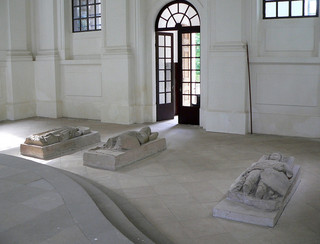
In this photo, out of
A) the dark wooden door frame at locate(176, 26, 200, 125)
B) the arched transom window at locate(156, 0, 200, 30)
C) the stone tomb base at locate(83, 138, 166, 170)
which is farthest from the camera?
the dark wooden door frame at locate(176, 26, 200, 125)

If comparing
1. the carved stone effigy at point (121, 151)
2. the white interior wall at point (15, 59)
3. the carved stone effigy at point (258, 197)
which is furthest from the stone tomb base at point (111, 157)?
the white interior wall at point (15, 59)

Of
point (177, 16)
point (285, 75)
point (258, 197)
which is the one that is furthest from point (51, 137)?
point (285, 75)

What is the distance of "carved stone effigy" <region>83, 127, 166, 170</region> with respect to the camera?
746 cm

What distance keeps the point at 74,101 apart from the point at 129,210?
8.28 metres

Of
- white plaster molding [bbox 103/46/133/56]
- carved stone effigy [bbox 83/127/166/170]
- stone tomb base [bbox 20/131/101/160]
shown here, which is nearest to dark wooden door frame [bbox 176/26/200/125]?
white plaster molding [bbox 103/46/133/56]

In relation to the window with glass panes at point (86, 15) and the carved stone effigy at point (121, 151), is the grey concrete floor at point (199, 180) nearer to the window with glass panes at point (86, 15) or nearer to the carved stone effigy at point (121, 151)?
the carved stone effigy at point (121, 151)

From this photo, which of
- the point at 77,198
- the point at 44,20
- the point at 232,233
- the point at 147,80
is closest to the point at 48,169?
the point at 77,198

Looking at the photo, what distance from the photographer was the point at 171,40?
1249 cm

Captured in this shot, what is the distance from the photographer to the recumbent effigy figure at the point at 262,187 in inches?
205

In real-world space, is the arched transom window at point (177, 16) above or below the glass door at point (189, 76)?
above

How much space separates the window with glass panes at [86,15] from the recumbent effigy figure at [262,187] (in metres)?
8.57

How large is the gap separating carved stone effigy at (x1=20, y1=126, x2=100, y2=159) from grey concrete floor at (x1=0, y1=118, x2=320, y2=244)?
25 centimetres

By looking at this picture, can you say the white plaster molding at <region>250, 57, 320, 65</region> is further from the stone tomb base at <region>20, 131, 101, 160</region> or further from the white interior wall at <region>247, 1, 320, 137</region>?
the stone tomb base at <region>20, 131, 101, 160</region>

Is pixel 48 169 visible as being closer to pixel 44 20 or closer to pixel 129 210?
pixel 129 210
